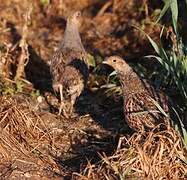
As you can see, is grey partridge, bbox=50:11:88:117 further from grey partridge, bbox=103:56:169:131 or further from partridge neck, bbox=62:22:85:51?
grey partridge, bbox=103:56:169:131

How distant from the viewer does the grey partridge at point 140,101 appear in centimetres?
625

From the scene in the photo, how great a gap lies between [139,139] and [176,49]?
1458 millimetres

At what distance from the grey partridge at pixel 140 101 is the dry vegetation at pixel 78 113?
19 cm

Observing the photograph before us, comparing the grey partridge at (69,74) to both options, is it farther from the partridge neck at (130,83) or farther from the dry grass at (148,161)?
the dry grass at (148,161)

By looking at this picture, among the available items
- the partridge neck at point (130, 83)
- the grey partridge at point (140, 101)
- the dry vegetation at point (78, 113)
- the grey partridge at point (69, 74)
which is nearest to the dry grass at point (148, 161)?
the dry vegetation at point (78, 113)

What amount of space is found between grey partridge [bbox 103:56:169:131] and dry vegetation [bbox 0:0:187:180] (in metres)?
0.19

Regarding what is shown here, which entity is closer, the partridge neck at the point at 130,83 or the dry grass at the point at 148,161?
the dry grass at the point at 148,161

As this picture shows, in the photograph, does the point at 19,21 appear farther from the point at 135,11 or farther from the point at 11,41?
the point at 135,11

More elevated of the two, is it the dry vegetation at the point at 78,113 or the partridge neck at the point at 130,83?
the partridge neck at the point at 130,83

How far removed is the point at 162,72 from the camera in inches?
303

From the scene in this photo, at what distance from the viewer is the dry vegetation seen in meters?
5.75

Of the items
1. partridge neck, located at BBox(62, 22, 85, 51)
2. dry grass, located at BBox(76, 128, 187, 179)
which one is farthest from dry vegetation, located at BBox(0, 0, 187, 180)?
partridge neck, located at BBox(62, 22, 85, 51)

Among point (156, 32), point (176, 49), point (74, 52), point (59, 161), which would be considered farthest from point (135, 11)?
point (59, 161)

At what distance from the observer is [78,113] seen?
25.3 feet
